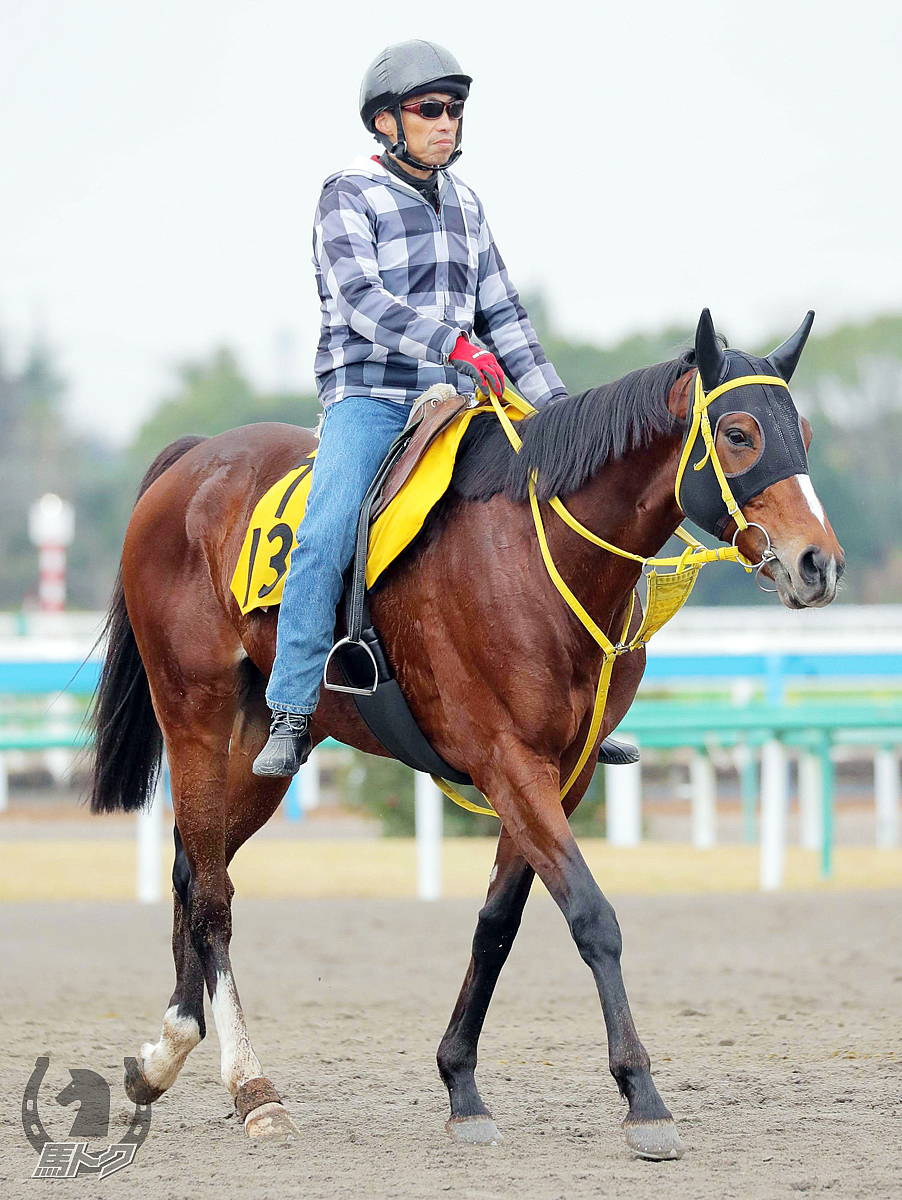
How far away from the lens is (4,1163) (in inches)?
155

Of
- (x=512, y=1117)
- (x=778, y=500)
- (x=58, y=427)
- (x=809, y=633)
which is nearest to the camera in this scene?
(x=778, y=500)

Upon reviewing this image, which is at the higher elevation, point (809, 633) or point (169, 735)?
point (169, 735)

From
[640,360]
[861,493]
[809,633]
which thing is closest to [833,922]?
[809,633]

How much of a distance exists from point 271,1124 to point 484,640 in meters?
1.47

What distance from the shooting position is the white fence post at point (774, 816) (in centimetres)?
934

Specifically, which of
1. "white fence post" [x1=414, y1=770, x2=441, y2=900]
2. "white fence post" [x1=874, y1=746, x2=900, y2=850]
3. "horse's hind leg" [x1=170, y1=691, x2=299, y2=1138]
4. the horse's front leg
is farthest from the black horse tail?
"white fence post" [x1=874, y1=746, x2=900, y2=850]

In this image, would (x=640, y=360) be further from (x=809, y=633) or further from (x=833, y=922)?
(x=833, y=922)

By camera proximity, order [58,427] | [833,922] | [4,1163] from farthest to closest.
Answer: [58,427]
[833,922]
[4,1163]

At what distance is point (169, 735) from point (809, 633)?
1542 centimetres

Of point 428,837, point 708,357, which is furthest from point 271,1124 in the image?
point 428,837

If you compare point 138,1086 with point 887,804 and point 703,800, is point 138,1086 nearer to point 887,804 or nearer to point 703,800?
point 703,800

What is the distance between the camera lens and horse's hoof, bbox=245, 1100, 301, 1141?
166 inches

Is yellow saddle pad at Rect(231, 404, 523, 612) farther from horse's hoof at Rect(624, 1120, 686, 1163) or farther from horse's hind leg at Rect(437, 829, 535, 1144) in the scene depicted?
horse's hoof at Rect(624, 1120, 686, 1163)

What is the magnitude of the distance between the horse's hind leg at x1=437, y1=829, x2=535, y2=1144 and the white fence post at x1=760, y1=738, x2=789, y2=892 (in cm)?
527
